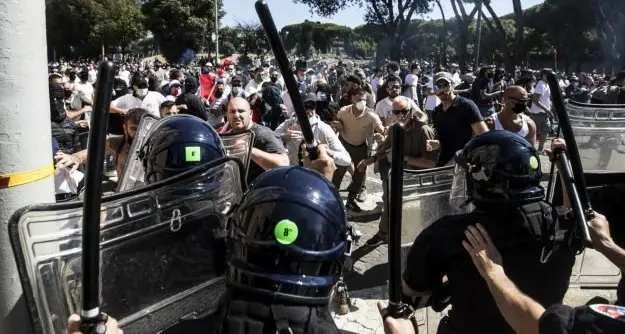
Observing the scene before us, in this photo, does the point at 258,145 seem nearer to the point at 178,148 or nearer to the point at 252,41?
the point at 178,148

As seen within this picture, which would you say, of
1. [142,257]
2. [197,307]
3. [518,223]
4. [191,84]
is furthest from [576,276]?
[191,84]

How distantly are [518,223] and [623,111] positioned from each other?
234cm

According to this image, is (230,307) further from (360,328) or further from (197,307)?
(360,328)

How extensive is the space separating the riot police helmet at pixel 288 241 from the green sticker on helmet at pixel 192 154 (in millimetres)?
970

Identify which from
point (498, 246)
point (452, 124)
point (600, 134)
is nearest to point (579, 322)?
point (498, 246)

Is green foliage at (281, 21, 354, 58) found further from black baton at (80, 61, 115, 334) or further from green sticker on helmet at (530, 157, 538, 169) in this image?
black baton at (80, 61, 115, 334)

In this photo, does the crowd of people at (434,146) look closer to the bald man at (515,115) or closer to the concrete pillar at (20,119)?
the bald man at (515,115)

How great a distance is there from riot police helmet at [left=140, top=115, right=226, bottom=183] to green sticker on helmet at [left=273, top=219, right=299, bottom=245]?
109cm

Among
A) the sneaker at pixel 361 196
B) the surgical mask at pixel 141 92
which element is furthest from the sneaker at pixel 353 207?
the surgical mask at pixel 141 92

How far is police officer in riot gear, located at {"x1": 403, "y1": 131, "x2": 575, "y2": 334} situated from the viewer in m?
2.12

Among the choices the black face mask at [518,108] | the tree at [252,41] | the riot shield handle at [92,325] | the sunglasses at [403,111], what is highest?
the tree at [252,41]

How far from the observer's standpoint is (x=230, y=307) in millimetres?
1381

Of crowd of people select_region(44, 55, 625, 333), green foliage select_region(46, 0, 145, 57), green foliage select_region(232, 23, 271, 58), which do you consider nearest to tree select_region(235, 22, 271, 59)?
green foliage select_region(232, 23, 271, 58)

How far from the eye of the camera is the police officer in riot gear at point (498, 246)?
6.95 feet
